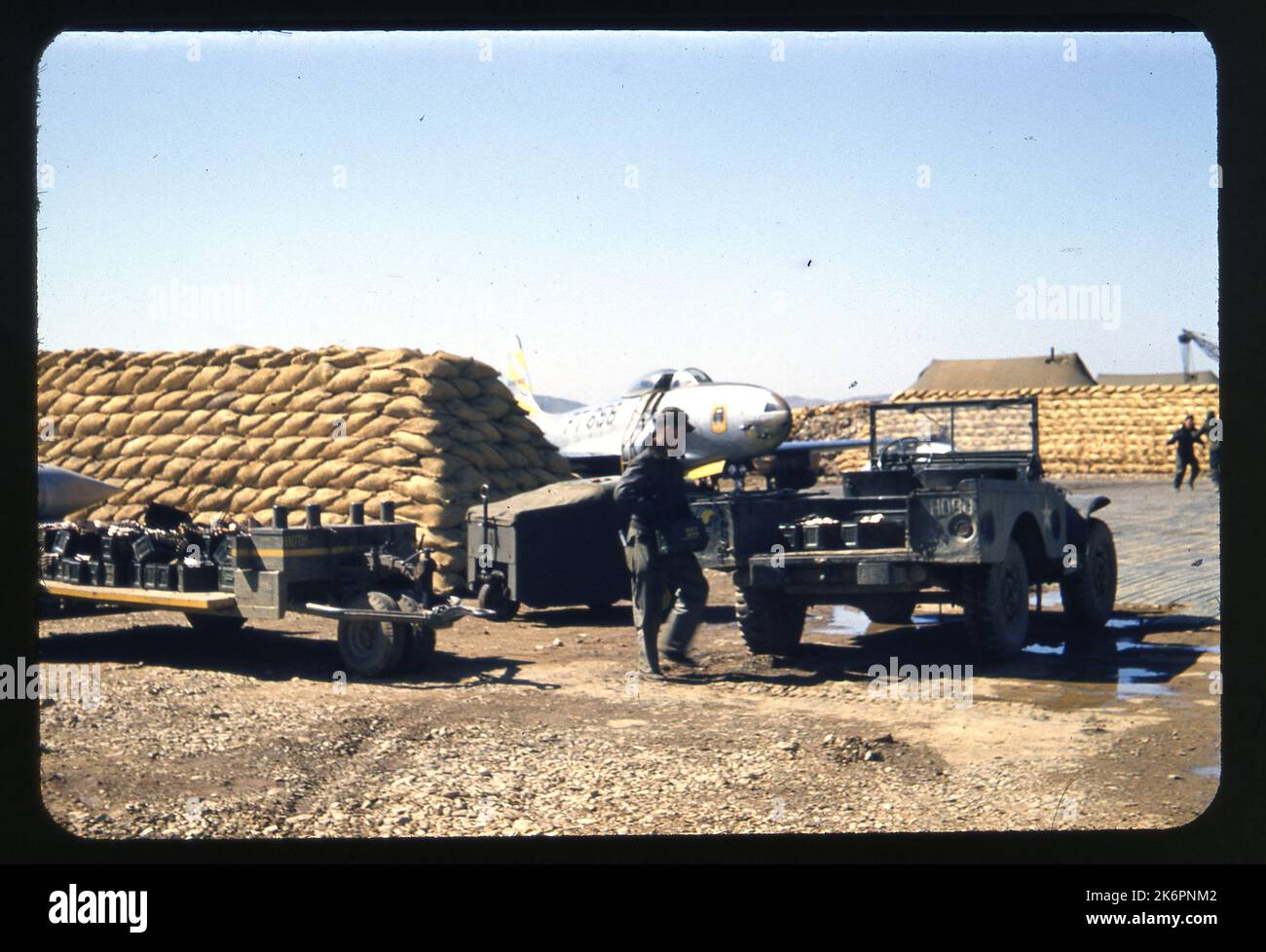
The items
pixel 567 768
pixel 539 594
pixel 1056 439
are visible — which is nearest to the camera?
pixel 567 768

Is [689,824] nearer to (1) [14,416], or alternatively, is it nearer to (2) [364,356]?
(1) [14,416]

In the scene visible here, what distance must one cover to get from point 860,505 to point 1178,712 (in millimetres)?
2674

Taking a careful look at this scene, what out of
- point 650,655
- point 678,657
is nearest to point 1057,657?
point 678,657

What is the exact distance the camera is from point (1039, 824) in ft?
15.5

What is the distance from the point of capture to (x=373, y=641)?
8.05m

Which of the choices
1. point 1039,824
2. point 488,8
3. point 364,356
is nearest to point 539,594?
point 364,356

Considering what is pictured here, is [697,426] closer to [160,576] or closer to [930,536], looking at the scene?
[930,536]

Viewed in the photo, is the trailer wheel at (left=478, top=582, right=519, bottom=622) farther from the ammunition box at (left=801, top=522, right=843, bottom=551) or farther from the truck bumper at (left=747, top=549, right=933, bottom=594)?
the ammunition box at (left=801, top=522, right=843, bottom=551)

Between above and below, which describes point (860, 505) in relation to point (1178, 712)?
above

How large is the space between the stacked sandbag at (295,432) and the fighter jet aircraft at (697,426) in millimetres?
2043

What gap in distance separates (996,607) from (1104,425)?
23765mm

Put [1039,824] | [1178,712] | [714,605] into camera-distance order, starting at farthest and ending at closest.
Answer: [714,605]
[1178,712]
[1039,824]

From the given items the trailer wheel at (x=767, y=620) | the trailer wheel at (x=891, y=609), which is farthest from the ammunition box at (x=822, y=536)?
the trailer wheel at (x=891, y=609)

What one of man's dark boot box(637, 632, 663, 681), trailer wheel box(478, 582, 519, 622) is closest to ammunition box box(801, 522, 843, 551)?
man's dark boot box(637, 632, 663, 681)
